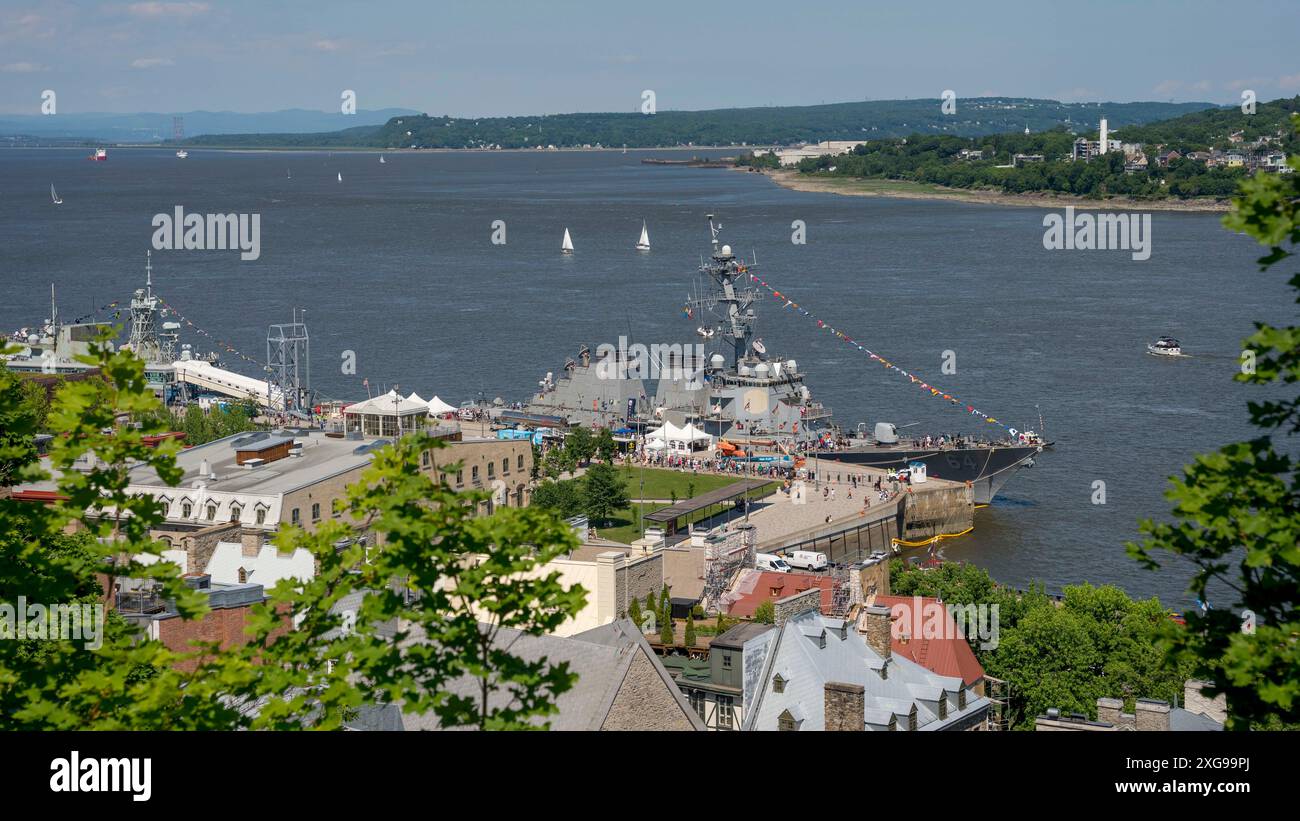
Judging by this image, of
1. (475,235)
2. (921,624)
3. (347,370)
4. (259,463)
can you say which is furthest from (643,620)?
(475,235)

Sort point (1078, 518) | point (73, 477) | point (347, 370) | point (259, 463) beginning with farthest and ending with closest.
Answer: point (347, 370) → point (1078, 518) → point (259, 463) → point (73, 477)

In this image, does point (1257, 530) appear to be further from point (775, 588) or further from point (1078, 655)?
point (775, 588)

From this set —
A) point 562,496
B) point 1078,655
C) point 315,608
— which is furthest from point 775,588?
point 315,608

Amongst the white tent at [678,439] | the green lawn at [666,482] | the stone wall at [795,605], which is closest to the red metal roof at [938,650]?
the stone wall at [795,605]

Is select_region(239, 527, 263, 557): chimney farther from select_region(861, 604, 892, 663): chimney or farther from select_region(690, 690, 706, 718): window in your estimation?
select_region(861, 604, 892, 663): chimney

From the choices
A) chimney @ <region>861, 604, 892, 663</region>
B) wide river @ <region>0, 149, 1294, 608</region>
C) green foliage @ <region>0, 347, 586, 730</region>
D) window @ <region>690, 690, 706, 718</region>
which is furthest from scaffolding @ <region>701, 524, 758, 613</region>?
green foliage @ <region>0, 347, 586, 730</region>
